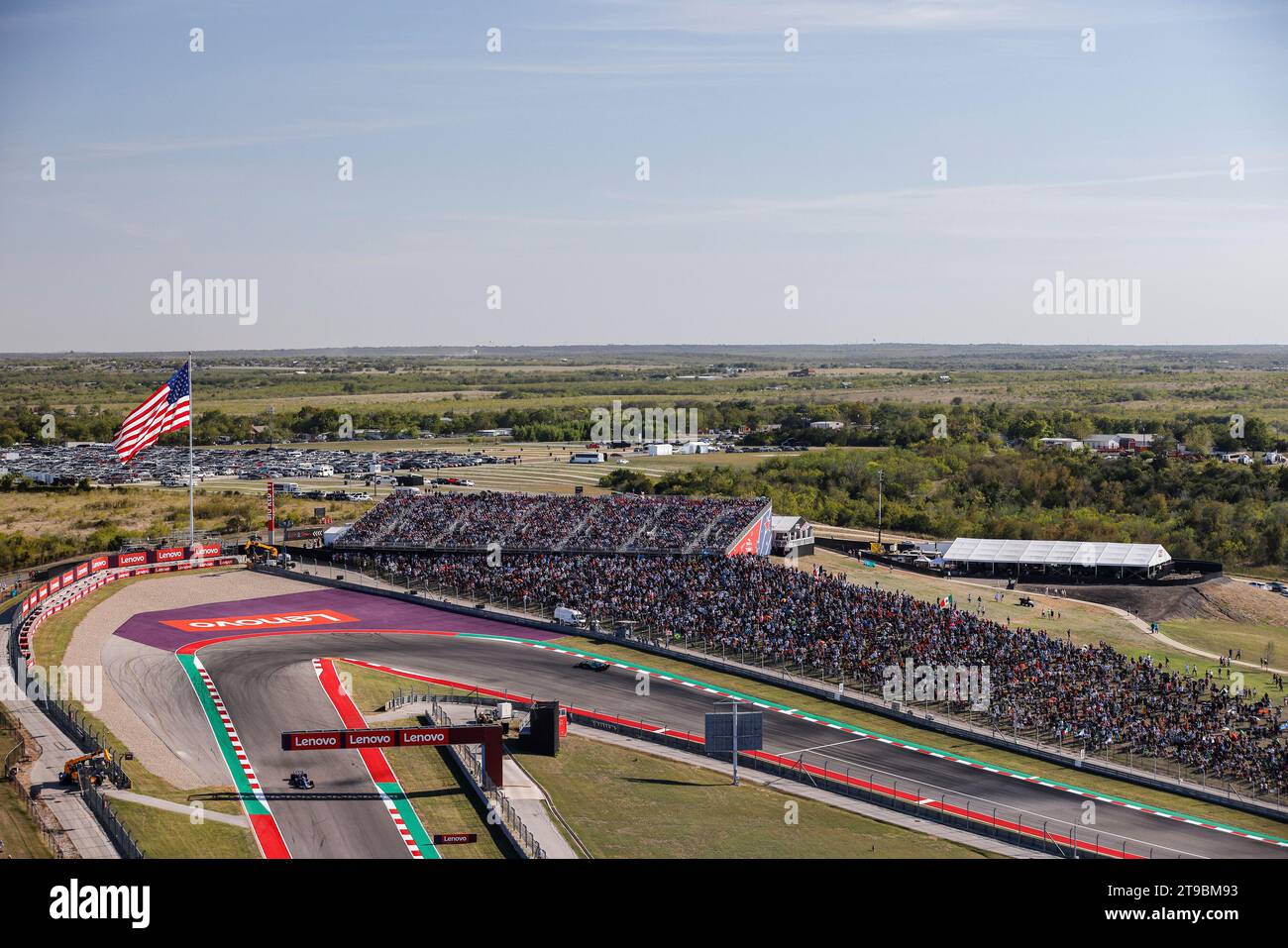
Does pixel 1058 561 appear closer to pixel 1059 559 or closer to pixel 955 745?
pixel 1059 559

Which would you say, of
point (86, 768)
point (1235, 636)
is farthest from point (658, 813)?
point (1235, 636)

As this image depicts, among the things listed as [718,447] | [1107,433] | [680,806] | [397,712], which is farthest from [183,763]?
[1107,433]

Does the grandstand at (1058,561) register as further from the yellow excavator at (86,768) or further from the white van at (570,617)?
the yellow excavator at (86,768)

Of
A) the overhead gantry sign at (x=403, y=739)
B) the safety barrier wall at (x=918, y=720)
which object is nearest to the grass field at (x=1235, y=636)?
the safety barrier wall at (x=918, y=720)

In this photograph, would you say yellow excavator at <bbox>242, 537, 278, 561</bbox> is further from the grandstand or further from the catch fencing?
the grandstand

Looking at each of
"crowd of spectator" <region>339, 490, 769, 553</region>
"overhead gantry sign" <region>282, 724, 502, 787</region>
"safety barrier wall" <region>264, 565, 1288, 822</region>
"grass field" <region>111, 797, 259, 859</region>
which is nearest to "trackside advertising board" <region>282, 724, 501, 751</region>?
"overhead gantry sign" <region>282, 724, 502, 787</region>
